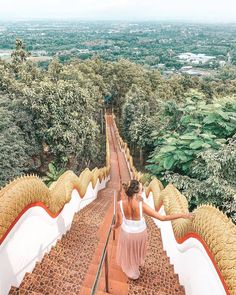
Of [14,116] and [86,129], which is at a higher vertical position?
[14,116]

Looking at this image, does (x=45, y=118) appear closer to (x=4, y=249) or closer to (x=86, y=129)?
(x=86, y=129)

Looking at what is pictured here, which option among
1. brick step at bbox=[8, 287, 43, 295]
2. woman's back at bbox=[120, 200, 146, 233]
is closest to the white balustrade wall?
woman's back at bbox=[120, 200, 146, 233]

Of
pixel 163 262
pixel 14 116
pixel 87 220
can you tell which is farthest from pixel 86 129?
pixel 163 262

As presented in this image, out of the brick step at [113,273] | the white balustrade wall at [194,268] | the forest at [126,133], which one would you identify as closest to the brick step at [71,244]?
the brick step at [113,273]

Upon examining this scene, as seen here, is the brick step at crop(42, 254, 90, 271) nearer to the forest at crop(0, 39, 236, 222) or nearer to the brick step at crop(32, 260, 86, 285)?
the brick step at crop(32, 260, 86, 285)

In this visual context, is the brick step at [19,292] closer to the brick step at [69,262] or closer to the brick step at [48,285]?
the brick step at [48,285]

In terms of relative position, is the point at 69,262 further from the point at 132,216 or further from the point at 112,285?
the point at 132,216
